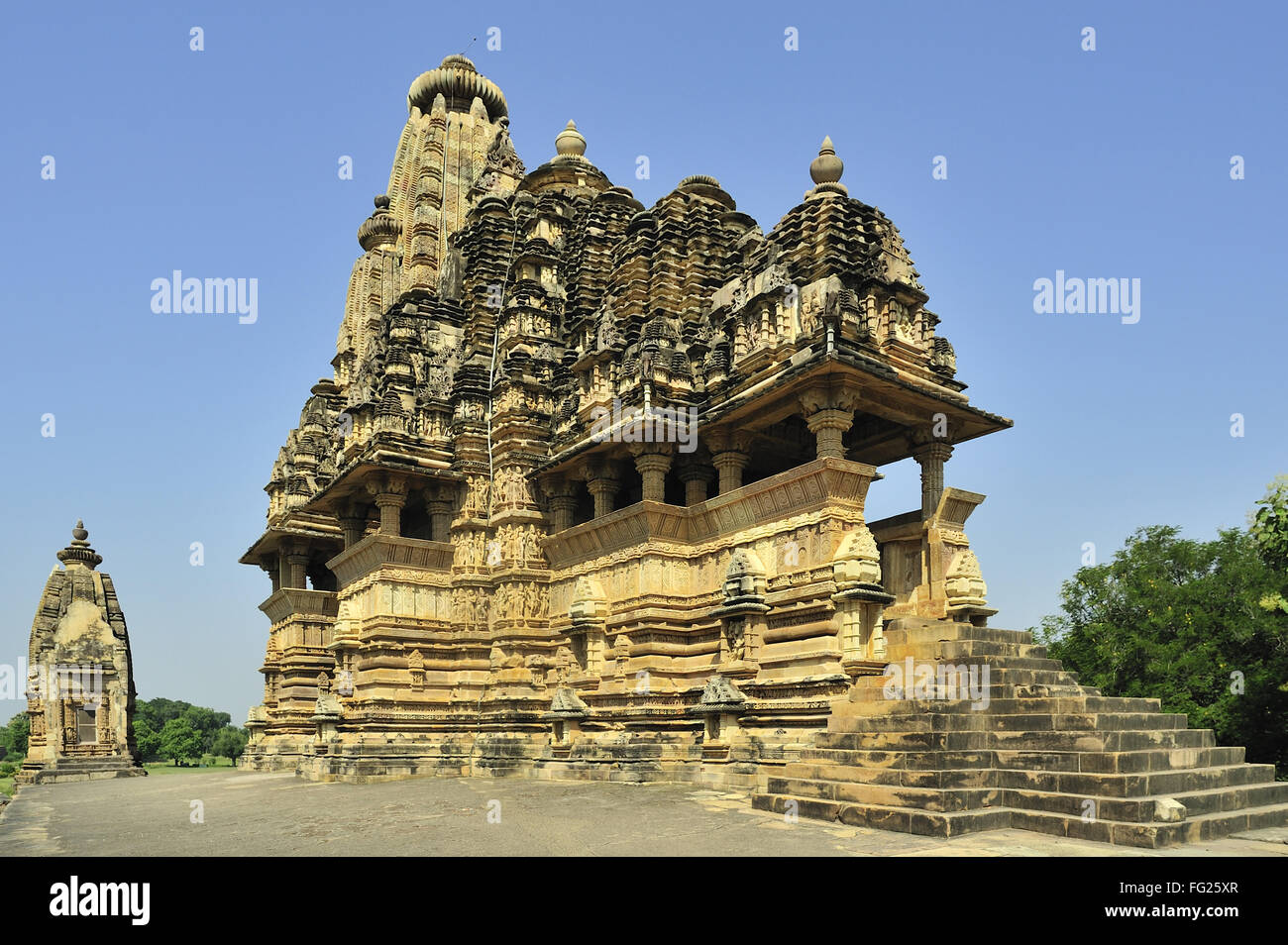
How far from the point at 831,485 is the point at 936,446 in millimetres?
3250

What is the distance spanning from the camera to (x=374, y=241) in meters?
31.1

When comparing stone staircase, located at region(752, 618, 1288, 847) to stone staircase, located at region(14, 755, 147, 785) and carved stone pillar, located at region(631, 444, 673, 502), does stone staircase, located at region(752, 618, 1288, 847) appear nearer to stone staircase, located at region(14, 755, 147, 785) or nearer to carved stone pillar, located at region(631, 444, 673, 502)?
carved stone pillar, located at region(631, 444, 673, 502)

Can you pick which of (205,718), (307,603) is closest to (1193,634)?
(307,603)

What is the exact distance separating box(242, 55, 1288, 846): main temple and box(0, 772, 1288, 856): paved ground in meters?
0.53

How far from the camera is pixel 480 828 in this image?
10.4 metres

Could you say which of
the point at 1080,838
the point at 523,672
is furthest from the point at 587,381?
the point at 1080,838

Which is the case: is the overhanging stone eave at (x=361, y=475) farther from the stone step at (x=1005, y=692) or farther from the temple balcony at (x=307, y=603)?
→ the stone step at (x=1005, y=692)

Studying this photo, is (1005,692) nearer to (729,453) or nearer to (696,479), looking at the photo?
(729,453)

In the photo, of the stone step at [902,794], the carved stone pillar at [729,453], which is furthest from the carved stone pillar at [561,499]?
the stone step at [902,794]

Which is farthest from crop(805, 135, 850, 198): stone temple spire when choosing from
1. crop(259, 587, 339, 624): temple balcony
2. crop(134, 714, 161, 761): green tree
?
crop(134, 714, 161, 761): green tree

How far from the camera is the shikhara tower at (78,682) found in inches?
1091

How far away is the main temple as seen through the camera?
34.7 feet

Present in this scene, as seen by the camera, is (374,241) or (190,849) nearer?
(190,849)
